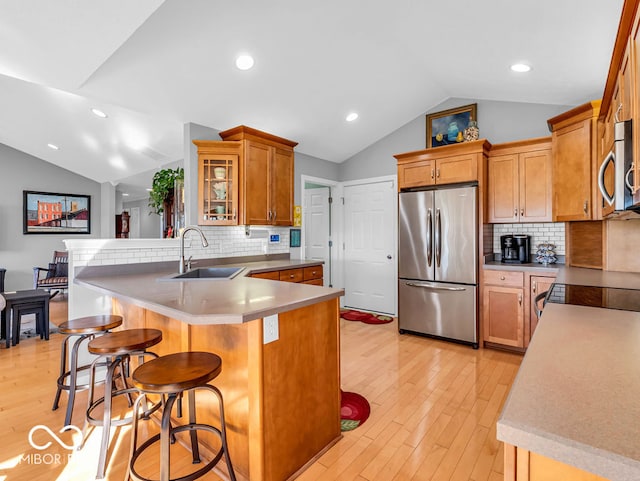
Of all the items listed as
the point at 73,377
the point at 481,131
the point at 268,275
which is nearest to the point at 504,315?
the point at 481,131

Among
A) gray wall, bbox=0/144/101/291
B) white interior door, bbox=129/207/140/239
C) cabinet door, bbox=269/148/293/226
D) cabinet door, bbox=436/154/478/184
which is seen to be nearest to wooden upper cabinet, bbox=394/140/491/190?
cabinet door, bbox=436/154/478/184

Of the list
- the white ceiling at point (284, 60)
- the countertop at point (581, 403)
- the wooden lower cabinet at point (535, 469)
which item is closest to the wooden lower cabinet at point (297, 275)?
the white ceiling at point (284, 60)

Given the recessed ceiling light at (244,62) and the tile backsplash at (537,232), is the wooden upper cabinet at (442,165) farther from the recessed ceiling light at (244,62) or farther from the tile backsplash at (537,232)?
the recessed ceiling light at (244,62)

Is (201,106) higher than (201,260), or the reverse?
(201,106)

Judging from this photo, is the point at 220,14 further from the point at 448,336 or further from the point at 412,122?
the point at 448,336

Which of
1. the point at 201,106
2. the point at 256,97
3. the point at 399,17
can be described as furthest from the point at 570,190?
the point at 201,106

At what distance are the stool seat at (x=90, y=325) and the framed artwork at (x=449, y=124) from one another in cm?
400

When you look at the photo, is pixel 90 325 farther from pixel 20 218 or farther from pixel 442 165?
pixel 20 218

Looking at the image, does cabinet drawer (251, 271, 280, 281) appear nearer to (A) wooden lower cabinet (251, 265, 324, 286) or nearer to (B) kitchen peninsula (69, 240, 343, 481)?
(A) wooden lower cabinet (251, 265, 324, 286)

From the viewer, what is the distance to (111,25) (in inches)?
80.5

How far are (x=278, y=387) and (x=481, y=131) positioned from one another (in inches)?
152

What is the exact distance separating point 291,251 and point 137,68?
9.11ft

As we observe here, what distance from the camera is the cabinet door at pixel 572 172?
2.93 metres

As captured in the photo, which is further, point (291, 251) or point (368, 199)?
point (368, 199)
